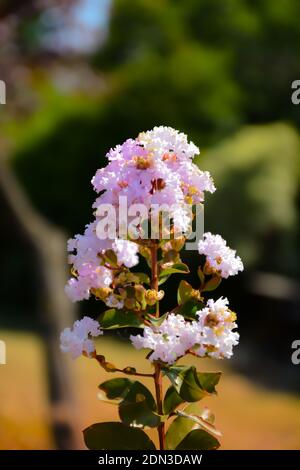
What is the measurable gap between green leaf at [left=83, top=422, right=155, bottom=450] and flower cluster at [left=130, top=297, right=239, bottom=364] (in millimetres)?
142

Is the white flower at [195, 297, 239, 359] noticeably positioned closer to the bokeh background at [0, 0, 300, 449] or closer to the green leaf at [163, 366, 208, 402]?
the green leaf at [163, 366, 208, 402]

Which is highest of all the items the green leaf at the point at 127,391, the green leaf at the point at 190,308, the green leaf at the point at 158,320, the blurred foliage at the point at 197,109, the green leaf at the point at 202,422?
the blurred foliage at the point at 197,109

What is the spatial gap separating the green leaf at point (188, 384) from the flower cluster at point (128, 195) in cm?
14

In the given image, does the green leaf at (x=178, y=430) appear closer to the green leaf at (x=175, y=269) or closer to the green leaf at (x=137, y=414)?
the green leaf at (x=137, y=414)

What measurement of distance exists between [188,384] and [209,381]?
0.13ft

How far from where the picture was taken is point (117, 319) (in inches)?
42.6

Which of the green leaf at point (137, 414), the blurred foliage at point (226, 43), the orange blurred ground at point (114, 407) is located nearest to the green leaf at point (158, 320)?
the green leaf at point (137, 414)

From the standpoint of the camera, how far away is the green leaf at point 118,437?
1.07 metres

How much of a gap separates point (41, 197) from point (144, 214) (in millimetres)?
8869

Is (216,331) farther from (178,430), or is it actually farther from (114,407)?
(114,407)

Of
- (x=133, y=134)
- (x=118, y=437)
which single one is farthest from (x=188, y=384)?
(x=133, y=134)

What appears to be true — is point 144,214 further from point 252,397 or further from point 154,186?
point 252,397
